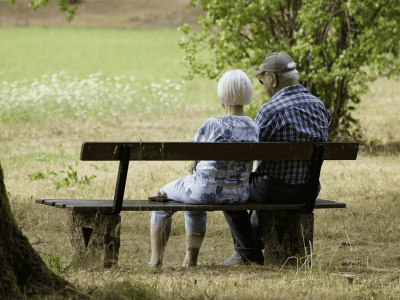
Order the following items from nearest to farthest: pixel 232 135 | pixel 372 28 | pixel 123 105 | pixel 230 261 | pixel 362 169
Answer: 1. pixel 232 135
2. pixel 230 261
3. pixel 362 169
4. pixel 372 28
5. pixel 123 105

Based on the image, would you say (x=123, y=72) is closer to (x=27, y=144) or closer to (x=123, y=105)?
(x=123, y=105)

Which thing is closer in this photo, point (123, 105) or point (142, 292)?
point (142, 292)

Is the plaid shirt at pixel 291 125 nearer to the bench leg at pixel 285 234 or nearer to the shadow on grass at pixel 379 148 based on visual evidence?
the bench leg at pixel 285 234

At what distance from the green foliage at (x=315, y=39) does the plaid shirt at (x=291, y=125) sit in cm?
545

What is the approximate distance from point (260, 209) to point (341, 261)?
3.31 feet

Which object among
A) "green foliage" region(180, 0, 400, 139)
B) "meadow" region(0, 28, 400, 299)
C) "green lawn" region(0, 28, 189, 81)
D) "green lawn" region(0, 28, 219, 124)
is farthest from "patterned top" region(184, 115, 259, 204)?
"green lawn" region(0, 28, 189, 81)

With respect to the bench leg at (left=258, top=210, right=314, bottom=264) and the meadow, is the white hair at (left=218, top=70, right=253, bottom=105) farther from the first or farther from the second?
the meadow

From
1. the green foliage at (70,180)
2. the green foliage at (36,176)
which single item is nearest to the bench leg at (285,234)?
the green foliage at (70,180)

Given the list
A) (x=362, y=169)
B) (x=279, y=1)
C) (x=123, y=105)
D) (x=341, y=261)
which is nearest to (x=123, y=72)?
(x=123, y=105)

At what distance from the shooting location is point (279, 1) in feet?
35.8

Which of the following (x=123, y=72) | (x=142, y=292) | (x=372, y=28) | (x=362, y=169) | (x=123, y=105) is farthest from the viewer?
(x=123, y=72)

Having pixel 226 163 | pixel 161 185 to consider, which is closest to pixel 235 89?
pixel 226 163

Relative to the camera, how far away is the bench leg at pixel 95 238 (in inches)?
168

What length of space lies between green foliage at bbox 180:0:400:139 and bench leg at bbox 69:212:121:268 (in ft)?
22.2
